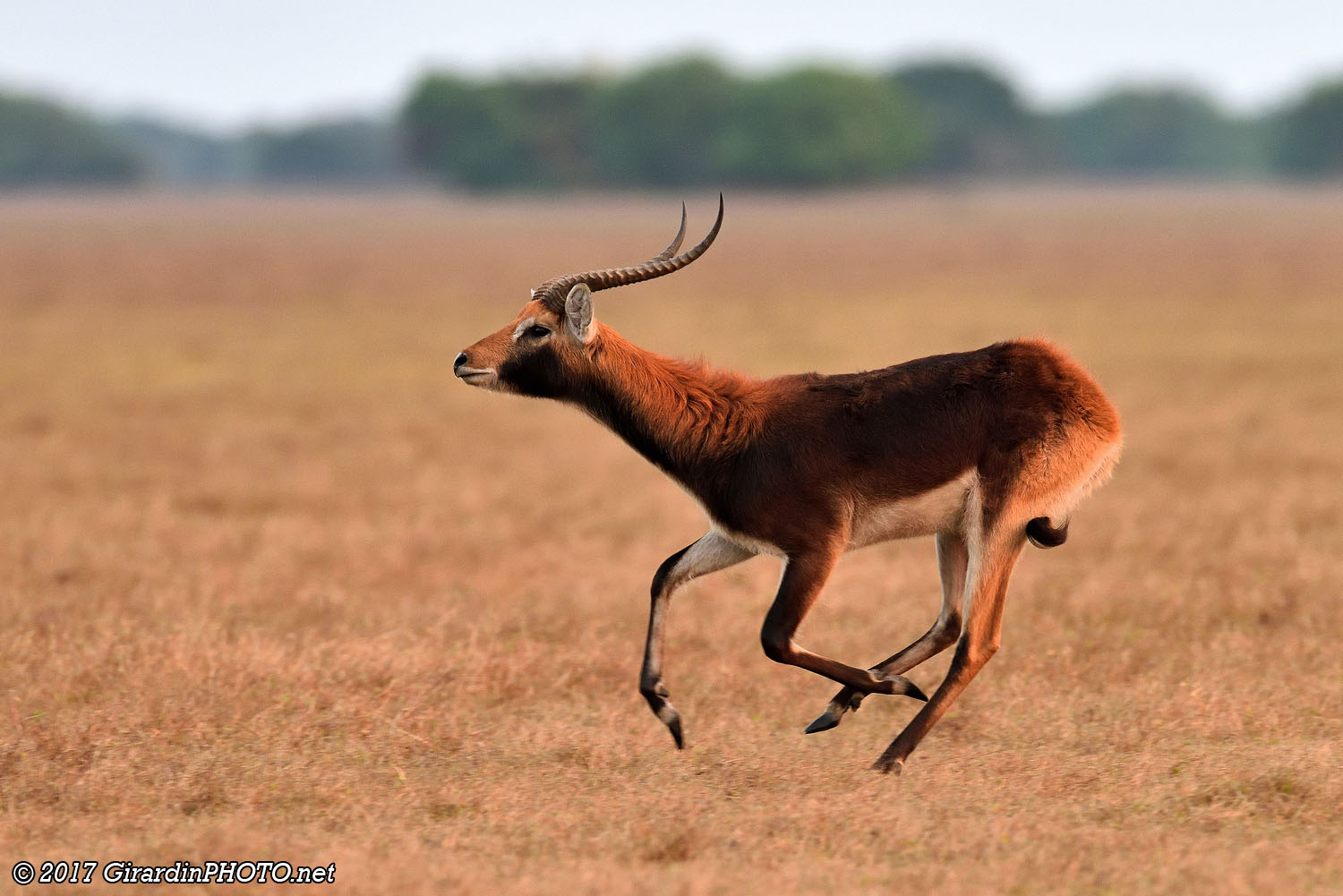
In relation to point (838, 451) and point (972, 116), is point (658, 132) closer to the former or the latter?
point (972, 116)

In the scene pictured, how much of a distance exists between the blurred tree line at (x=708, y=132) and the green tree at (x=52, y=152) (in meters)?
0.10

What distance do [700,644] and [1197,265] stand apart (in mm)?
36599

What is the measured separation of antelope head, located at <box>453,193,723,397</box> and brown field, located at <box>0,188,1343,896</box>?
155cm

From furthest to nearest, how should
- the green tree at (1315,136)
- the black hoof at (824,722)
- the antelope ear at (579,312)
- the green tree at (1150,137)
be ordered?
the green tree at (1150,137), the green tree at (1315,136), the black hoof at (824,722), the antelope ear at (579,312)

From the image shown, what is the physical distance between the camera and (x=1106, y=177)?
158 m

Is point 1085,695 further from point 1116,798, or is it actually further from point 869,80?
point 869,80

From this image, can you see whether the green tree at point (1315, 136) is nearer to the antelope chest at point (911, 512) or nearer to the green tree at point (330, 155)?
the green tree at point (330, 155)

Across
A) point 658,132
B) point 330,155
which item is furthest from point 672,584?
point 330,155

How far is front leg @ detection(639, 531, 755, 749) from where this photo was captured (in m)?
7.12

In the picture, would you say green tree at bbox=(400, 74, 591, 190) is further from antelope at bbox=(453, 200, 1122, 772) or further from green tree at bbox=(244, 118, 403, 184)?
antelope at bbox=(453, 200, 1122, 772)

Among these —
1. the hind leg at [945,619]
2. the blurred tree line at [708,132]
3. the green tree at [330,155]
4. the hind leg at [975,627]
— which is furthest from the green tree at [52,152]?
the hind leg at [975,627]

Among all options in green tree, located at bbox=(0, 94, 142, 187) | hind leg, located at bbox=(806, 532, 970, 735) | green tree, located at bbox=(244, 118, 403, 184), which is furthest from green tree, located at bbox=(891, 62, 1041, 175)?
hind leg, located at bbox=(806, 532, 970, 735)

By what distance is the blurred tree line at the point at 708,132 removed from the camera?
102812mm

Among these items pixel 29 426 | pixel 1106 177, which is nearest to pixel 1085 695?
pixel 29 426
